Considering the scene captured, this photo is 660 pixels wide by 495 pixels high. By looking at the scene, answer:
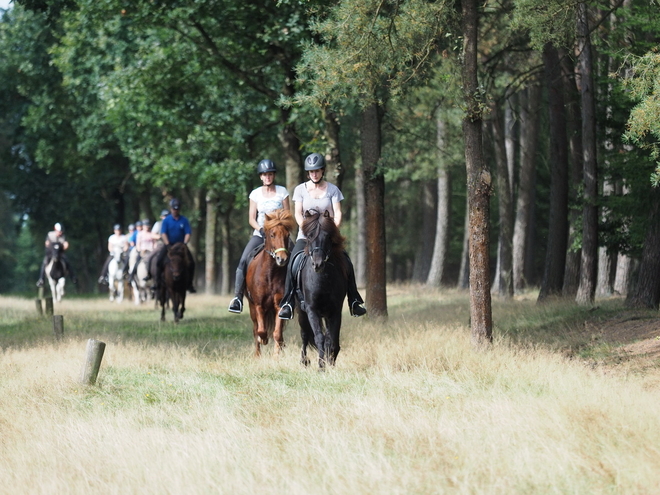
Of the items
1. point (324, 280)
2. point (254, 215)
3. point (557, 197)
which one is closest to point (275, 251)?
point (254, 215)

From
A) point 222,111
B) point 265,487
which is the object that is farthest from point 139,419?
point 222,111

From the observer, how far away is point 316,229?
12.6m

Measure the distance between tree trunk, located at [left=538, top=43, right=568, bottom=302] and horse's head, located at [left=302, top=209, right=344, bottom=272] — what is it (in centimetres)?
1192

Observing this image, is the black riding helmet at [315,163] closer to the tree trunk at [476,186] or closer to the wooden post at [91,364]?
the tree trunk at [476,186]

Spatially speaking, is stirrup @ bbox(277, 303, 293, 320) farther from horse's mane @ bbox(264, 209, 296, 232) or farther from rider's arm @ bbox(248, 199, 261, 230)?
rider's arm @ bbox(248, 199, 261, 230)

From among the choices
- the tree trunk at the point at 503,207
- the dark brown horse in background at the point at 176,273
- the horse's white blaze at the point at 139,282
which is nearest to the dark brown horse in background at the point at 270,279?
the dark brown horse in background at the point at 176,273

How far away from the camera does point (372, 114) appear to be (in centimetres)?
2009

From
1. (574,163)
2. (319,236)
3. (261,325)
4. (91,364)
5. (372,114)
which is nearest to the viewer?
(91,364)

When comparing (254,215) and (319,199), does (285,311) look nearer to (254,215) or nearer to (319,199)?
(319,199)

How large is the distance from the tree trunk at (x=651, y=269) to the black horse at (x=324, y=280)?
744cm

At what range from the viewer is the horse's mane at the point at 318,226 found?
12641 millimetres

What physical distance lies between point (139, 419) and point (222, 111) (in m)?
23.4

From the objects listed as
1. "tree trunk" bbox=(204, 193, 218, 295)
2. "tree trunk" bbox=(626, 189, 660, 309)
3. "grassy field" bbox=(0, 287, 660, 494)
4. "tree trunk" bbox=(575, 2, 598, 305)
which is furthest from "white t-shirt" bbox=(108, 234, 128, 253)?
"tree trunk" bbox=(626, 189, 660, 309)

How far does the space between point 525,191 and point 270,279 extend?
17773 millimetres
